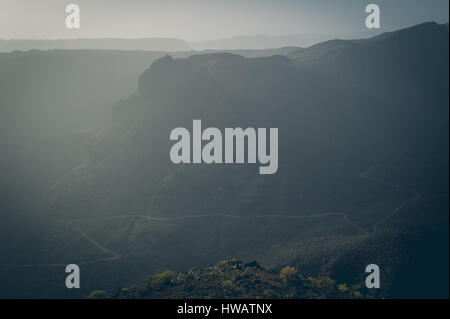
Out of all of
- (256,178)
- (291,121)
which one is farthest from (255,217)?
(291,121)

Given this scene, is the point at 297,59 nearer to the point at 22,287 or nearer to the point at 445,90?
the point at 445,90

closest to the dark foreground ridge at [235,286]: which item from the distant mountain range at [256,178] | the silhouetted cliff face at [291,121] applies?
the distant mountain range at [256,178]

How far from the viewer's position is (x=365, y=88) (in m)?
90.6

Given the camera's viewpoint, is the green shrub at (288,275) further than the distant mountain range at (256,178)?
No

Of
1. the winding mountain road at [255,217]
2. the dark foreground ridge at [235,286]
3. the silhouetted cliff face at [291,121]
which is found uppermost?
the silhouetted cliff face at [291,121]

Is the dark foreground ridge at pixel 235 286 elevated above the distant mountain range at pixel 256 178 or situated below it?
below

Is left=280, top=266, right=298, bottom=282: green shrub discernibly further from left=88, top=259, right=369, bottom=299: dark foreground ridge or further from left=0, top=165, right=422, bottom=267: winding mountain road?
left=0, top=165, right=422, bottom=267: winding mountain road

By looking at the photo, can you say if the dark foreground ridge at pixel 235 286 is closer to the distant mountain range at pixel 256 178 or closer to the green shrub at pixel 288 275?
the green shrub at pixel 288 275

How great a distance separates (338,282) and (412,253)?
28.2 feet

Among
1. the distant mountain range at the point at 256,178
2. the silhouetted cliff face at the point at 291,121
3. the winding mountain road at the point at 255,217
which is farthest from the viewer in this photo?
the silhouetted cliff face at the point at 291,121

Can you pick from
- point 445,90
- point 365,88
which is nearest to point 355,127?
point 365,88

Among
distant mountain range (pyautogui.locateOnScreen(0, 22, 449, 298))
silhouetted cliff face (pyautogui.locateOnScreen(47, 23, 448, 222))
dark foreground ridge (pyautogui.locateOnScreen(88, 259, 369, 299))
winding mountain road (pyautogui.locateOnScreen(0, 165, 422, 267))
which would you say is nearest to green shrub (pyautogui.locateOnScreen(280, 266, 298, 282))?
dark foreground ridge (pyautogui.locateOnScreen(88, 259, 369, 299))

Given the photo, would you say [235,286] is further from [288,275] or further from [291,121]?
[291,121]

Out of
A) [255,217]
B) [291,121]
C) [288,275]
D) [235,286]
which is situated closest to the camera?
[235,286]
